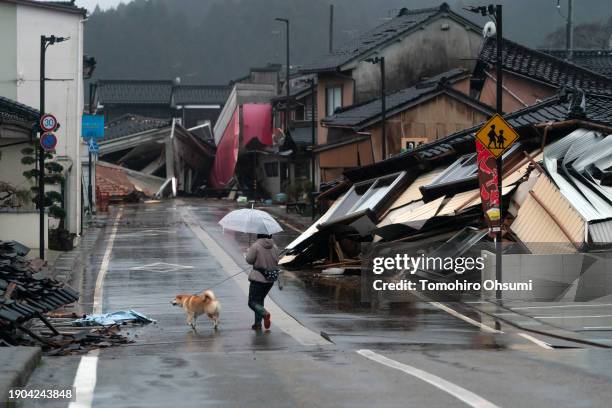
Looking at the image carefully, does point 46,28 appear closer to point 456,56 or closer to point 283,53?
point 456,56

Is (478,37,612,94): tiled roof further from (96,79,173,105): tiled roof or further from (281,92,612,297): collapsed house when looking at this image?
(96,79,173,105): tiled roof

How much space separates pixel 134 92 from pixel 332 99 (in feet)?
126

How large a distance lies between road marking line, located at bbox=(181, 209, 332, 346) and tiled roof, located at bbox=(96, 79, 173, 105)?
47.6 metres

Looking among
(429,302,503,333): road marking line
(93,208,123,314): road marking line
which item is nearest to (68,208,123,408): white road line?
(429,302,503,333): road marking line

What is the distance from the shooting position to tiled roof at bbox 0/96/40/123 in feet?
94.0

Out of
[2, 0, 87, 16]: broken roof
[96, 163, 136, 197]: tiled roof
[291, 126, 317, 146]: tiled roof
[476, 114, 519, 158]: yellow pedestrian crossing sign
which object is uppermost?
[2, 0, 87, 16]: broken roof

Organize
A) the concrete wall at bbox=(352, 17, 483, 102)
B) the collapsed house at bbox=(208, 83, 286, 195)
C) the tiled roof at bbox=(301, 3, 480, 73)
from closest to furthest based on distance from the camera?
the tiled roof at bbox=(301, 3, 480, 73) → the concrete wall at bbox=(352, 17, 483, 102) → the collapsed house at bbox=(208, 83, 286, 195)

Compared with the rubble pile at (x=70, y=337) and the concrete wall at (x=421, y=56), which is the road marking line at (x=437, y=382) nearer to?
the rubble pile at (x=70, y=337)

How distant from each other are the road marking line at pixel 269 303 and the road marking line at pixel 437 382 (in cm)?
185

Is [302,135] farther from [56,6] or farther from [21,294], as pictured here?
[21,294]

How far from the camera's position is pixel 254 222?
1755 cm

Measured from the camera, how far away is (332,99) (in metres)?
53.8

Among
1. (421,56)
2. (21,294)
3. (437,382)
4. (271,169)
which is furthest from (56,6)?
(271,169)


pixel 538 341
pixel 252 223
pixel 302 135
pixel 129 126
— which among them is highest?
pixel 129 126
